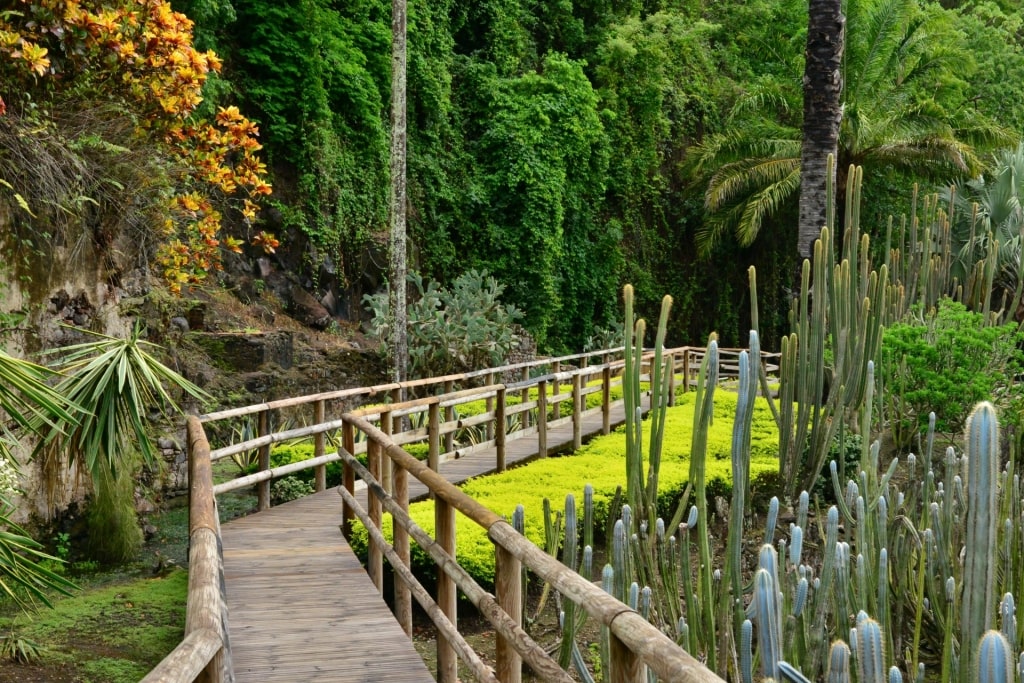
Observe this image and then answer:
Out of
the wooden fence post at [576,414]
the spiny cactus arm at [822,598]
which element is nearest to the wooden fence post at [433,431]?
the wooden fence post at [576,414]

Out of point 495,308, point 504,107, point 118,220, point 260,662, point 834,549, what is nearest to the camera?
point 834,549

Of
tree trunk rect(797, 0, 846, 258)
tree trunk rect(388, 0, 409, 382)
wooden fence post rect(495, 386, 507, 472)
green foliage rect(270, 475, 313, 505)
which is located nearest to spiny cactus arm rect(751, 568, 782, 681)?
wooden fence post rect(495, 386, 507, 472)

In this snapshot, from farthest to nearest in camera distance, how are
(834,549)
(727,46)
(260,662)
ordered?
(727,46), (260,662), (834,549)

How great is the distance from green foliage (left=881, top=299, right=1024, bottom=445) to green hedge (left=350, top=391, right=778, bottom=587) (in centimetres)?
127

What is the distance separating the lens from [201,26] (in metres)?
13.8

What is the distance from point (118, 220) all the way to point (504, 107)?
38.1ft

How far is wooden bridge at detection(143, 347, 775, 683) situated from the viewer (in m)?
2.38

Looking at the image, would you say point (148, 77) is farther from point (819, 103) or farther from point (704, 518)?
point (819, 103)

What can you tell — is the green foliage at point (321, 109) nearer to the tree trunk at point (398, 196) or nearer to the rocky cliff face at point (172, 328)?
the rocky cliff face at point (172, 328)

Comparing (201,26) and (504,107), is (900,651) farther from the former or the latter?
(504,107)

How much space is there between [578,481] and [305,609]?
11.7 feet

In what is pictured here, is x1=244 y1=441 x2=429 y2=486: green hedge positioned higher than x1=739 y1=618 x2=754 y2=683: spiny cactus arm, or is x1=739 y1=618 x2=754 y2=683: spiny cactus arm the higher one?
x1=739 y1=618 x2=754 y2=683: spiny cactus arm

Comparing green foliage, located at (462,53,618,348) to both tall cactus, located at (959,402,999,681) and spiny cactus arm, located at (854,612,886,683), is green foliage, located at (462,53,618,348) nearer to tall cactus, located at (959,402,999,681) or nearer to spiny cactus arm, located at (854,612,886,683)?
tall cactus, located at (959,402,999,681)

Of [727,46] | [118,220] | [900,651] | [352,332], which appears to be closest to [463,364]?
[352,332]
